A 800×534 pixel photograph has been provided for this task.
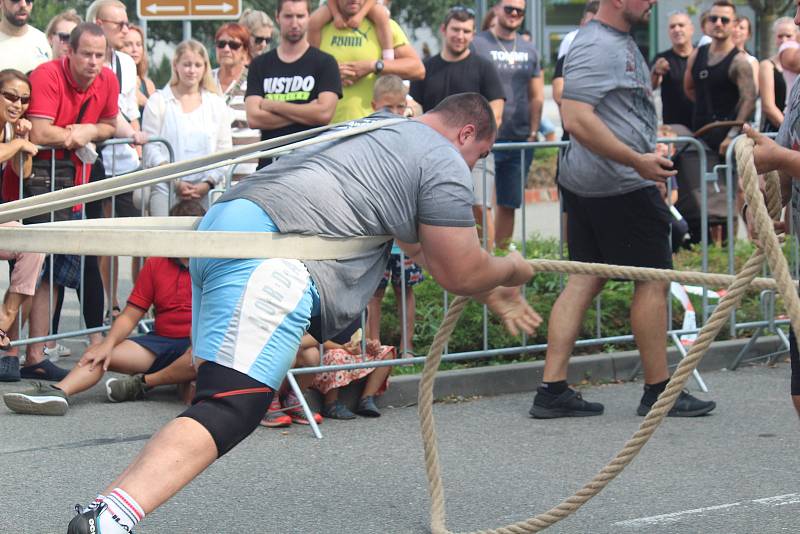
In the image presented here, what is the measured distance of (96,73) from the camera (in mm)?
7539

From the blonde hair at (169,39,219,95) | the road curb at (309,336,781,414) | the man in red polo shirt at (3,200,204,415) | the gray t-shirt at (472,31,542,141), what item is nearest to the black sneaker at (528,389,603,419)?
the road curb at (309,336,781,414)

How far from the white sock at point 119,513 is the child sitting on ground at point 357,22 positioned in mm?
5287

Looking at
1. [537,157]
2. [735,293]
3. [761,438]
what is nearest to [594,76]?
[761,438]

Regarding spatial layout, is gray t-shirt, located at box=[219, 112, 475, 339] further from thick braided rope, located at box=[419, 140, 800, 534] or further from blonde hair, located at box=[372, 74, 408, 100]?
blonde hair, located at box=[372, 74, 408, 100]

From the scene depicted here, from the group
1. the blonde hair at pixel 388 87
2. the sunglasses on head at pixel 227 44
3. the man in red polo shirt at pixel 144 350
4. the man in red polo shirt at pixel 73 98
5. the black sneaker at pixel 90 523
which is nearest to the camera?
the black sneaker at pixel 90 523

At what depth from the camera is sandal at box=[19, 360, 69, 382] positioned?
7.27 metres

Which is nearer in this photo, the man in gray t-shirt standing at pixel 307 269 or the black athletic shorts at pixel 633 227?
the man in gray t-shirt standing at pixel 307 269

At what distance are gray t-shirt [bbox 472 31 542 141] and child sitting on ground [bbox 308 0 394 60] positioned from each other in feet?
6.57

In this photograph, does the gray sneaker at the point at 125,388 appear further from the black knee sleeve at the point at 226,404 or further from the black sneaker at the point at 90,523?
the black sneaker at the point at 90,523

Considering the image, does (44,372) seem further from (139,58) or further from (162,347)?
(139,58)

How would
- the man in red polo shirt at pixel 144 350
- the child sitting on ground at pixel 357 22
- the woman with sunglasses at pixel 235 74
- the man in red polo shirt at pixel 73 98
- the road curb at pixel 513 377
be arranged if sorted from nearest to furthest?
the man in red polo shirt at pixel 144 350
the road curb at pixel 513 377
the man in red polo shirt at pixel 73 98
the child sitting on ground at pixel 357 22
the woman with sunglasses at pixel 235 74

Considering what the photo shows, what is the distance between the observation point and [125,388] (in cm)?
680

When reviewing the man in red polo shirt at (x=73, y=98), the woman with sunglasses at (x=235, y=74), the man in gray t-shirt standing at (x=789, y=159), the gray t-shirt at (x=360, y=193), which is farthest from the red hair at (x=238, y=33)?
the man in gray t-shirt standing at (x=789, y=159)

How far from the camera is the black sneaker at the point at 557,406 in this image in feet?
21.8
